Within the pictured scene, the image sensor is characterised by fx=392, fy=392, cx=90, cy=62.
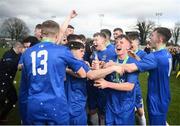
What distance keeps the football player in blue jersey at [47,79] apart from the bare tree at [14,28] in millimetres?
131638

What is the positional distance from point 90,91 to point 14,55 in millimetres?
2473

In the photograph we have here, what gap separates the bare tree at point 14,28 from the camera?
138 m

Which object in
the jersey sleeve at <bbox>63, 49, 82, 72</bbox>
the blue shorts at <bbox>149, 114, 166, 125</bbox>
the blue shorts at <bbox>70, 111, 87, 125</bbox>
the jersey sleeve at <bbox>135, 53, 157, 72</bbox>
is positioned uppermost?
the jersey sleeve at <bbox>63, 49, 82, 72</bbox>

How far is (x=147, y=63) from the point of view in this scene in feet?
22.9

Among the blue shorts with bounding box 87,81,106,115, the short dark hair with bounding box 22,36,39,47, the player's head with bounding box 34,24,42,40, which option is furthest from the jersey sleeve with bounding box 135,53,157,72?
the player's head with bounding box 34,24,42,40

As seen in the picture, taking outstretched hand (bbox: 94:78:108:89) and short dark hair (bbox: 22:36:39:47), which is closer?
outstretched hand (bbox: 94:78:108:89)

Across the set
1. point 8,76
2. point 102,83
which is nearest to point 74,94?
point 102,83

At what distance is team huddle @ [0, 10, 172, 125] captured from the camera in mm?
5938

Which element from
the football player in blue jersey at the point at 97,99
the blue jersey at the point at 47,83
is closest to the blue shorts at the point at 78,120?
the blue jersey at the point at 47,83

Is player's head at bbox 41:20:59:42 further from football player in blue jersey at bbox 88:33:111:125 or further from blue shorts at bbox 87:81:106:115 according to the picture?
blue shorts at bbox 87:81:106:115

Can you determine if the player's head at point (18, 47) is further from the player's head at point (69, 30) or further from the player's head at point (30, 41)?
the player's head at point (69, 30)

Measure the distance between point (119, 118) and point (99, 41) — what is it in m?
3.75

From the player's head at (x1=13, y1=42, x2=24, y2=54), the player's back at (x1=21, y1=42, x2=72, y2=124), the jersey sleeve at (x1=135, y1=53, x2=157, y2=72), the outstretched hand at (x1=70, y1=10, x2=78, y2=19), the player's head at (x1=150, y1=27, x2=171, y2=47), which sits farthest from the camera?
the player's head at (x1=13, y1=42, x2=24, y2=54)

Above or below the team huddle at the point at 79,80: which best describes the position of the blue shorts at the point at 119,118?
below
